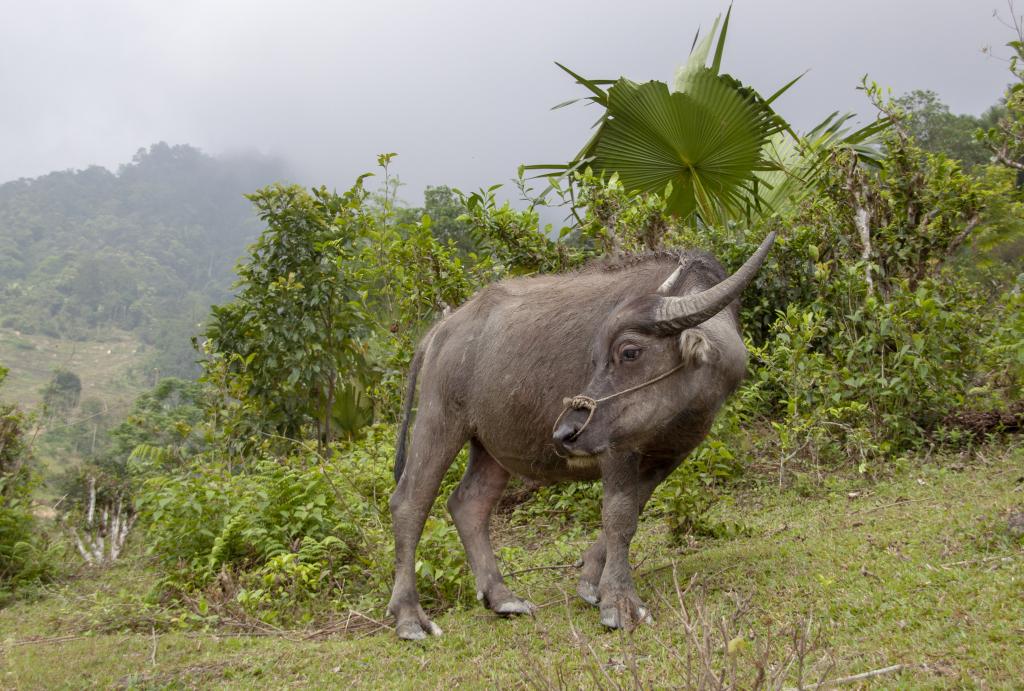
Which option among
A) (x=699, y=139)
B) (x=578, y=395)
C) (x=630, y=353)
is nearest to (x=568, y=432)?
(x=578, y=395)

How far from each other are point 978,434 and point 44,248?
3442 inches

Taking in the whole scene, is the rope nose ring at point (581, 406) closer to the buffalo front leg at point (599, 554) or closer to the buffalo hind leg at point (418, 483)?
the buffalo front leg at point (599, 554)

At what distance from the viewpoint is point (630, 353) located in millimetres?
4074

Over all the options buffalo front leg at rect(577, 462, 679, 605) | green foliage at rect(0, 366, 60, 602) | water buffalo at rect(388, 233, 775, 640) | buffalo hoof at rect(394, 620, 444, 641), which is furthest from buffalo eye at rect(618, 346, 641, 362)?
green foliage at rect(0, 366, 60, 602)

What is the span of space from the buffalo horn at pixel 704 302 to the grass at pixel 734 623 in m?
1.21

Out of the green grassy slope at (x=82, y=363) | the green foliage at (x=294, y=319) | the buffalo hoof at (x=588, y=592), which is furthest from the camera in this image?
the green grassy slope at (x=82, y=363)

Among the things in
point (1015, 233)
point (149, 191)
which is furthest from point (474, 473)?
point (149, 191)

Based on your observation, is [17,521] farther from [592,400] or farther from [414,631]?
[592,400]

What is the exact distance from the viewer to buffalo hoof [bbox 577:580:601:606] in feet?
14.6

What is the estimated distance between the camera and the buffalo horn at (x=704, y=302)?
3.85 metres

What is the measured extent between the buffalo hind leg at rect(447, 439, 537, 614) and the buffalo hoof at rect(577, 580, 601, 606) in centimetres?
45

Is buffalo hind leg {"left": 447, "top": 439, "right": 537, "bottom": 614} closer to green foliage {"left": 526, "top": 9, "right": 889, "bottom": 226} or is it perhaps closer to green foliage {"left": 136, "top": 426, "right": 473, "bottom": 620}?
green foliage {"left": 136, "top": 426, "right": 473, "bottom": 620}

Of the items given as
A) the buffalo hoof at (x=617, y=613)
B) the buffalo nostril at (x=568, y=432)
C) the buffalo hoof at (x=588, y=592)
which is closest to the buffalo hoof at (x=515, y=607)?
the buffalo hoof at (x=588, y=592)

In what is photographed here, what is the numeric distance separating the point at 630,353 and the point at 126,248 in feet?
321
